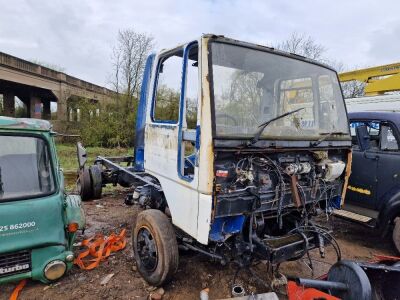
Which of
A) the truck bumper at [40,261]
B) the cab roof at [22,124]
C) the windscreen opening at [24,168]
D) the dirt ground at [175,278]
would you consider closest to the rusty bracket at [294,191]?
the dirt ground at [175,278]

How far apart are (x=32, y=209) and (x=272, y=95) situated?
2.84 metres

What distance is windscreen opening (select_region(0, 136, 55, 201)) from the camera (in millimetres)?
3240

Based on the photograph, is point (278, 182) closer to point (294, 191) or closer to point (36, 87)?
point (294, 191)

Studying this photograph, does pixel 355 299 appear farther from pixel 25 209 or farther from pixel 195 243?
pixel 25 209

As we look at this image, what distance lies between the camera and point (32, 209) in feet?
10.5

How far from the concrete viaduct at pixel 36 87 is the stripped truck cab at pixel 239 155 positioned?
59.5ft

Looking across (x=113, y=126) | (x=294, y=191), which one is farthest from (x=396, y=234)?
(x=113, y=126)

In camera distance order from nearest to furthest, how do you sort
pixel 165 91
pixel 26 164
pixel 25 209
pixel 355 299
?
pixel 355 299
pixel 25 209
pixel 26 164
pixel 165 91

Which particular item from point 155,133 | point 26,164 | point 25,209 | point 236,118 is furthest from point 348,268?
point 26,164

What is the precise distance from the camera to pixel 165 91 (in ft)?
12.2

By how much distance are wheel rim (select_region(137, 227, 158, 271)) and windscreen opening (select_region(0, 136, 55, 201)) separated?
1.12 meters

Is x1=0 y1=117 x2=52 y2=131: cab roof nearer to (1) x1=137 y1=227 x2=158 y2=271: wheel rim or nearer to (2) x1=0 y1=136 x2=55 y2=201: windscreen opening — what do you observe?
(2) x1=0 y1=136 x2=55 y2=201: windscreen opening

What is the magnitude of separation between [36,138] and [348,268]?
3.35m

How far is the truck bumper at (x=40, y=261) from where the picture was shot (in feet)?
10.2
